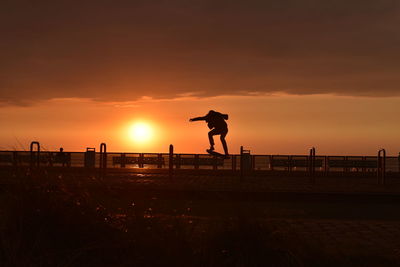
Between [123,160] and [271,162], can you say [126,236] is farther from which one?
[123,160]

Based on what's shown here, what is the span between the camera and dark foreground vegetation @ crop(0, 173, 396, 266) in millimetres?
7512

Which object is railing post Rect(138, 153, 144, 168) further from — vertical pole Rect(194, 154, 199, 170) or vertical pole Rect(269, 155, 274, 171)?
vertical pole Rect(269, 155, 274, 171)

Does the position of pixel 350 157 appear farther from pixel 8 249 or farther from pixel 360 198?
pixel 8 249

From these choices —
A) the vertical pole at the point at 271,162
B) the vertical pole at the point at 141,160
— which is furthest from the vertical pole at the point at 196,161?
the vertical pole at the point at 271,162

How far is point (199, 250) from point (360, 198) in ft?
41.5

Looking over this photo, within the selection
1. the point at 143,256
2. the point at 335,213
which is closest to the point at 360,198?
the point at 335,213

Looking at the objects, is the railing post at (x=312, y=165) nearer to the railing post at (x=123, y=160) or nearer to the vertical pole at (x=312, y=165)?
the vertical pole at (x=312, y=165)

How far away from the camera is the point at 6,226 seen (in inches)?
315

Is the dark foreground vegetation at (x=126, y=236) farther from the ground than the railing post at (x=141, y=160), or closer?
closer

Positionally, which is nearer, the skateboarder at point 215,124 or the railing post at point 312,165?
the skateboarder at point 215,124

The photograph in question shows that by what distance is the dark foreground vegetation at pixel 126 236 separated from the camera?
7512mm

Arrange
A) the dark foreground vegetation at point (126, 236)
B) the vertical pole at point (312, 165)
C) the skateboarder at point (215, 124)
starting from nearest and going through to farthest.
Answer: the dark foreground vegetation at point (126, 236) → the skateboarder at point (215, 124) → the vertical pole at point (312, 165)

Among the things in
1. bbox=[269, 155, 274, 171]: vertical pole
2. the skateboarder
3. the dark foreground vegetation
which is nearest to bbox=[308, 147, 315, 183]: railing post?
the skateboarder

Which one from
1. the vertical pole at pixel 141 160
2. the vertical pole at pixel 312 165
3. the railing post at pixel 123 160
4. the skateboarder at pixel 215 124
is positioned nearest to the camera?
the skateboarder at pixel 215 124
